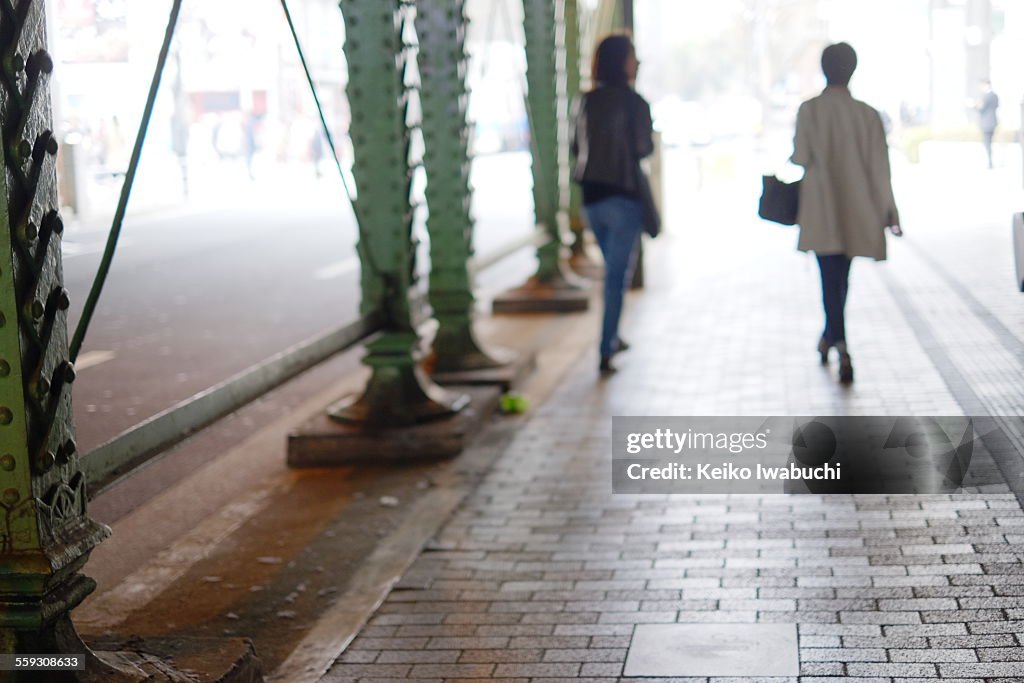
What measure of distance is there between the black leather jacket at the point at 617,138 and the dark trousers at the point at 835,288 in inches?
51.9

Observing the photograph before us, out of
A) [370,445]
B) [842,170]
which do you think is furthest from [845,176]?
[370,445]

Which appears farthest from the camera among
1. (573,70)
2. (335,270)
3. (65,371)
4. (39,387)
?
(335,270)

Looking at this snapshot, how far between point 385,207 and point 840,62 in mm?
2682

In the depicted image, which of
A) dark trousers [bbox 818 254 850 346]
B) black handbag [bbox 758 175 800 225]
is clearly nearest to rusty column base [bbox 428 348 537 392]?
black handbag [bbox 758 175 800 225]

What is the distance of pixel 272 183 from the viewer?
42.5 metres

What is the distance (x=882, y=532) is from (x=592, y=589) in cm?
118

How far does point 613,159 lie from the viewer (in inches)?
342

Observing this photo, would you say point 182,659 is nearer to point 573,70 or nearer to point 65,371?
point 65,371

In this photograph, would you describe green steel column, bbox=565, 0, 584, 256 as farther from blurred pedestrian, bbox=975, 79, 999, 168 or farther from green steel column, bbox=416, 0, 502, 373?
blurred pedestrian, bbox=975, 79, 999, 168

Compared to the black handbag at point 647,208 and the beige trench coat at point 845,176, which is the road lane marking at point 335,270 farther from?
the beige trench coat at point 845,176

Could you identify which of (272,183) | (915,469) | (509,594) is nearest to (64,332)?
(509,594)

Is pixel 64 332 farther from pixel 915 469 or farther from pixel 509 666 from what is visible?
pixel 915 469

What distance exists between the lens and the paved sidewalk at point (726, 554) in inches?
166

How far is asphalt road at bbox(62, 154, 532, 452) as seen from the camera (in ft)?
30.9
